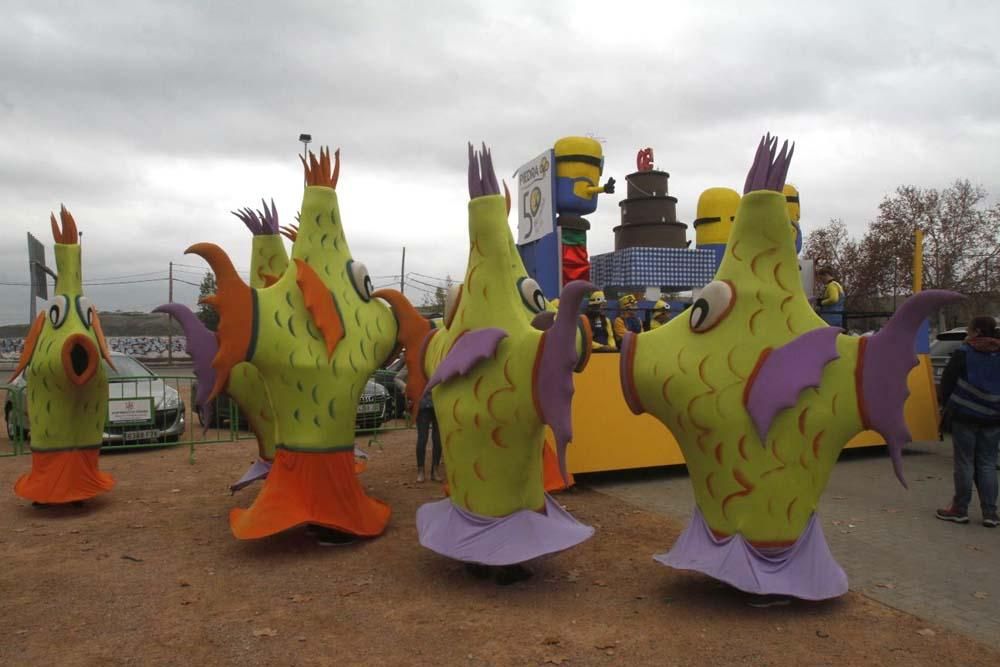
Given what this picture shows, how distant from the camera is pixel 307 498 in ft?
17.1

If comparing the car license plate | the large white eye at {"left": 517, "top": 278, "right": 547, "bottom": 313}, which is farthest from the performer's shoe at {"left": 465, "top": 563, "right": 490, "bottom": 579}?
the car license plate

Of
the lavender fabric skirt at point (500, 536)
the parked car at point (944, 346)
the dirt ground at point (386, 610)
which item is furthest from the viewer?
the parked car at point (944, 346)

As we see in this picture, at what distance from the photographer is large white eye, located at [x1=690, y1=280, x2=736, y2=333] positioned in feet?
13.4

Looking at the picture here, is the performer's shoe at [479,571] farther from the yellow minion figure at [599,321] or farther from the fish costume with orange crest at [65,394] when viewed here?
the yellow minion figure at [599,321]

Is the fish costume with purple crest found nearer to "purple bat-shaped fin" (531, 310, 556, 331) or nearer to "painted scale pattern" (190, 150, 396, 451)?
"painted scale pattern" (190, 150, 396, 451)

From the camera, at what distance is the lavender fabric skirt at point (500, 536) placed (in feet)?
14.0

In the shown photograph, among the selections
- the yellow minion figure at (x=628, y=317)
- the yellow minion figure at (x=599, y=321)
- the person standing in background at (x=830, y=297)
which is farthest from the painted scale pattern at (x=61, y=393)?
the person standing in background at (x=830, y=297)

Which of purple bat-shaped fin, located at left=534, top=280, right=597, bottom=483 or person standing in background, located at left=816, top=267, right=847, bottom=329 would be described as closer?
purple bat-shaped fin, located at left=534, top=280, right=597, bottom=483

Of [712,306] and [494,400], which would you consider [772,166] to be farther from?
[494,400]

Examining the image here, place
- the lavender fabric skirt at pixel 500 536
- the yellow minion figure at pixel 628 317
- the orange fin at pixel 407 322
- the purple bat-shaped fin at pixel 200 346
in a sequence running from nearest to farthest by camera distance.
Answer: the lavender fabric skirt at pixel 500 536 < the purple bat-shaped fin at pixel 200 346 < the orange fin at pixel 407 322 < the yellow minion figure at pixel 628 317

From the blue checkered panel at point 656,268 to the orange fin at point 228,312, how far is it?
734 centimetres

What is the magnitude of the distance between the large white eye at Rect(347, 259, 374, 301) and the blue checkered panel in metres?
6.40

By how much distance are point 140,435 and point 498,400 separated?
7.65 meters

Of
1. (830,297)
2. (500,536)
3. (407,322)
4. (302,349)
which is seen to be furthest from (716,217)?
(500,536)
